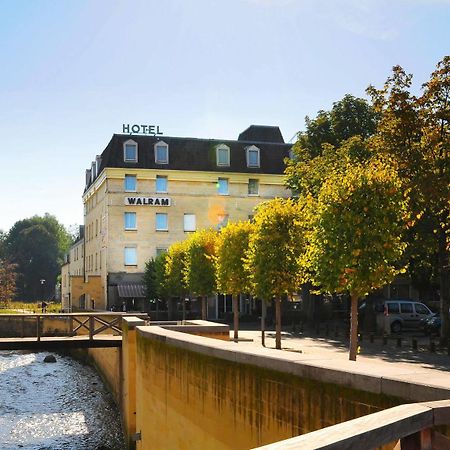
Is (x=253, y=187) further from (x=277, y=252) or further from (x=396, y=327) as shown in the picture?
(x=277, y=252)

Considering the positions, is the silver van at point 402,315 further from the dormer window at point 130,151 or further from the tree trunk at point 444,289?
the dormer window at point 130,151

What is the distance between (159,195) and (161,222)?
234cm

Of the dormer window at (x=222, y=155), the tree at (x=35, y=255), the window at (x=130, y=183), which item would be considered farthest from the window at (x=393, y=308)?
the tree at (x=35, y=255)

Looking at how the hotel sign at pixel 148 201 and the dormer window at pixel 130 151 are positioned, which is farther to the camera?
the dormer window at pixel 130 151

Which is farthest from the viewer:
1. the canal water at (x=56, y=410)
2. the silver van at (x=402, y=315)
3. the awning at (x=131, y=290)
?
the awning at (x=131, y=290)

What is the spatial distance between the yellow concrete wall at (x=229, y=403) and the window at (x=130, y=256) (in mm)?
41278

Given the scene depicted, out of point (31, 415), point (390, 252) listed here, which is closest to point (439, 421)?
point (390, 252)

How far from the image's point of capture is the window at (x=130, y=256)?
5878 centimetres

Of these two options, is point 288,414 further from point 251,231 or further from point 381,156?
point 251,231

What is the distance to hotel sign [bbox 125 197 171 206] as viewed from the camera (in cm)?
5869

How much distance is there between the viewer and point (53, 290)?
5241 inches

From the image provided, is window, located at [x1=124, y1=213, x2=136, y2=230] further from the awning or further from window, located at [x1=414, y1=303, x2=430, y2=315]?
window, located at [x1=414, y1=303, x2=430, y2=315]

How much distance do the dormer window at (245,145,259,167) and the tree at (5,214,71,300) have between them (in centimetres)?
7292

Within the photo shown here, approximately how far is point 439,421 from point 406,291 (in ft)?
183
